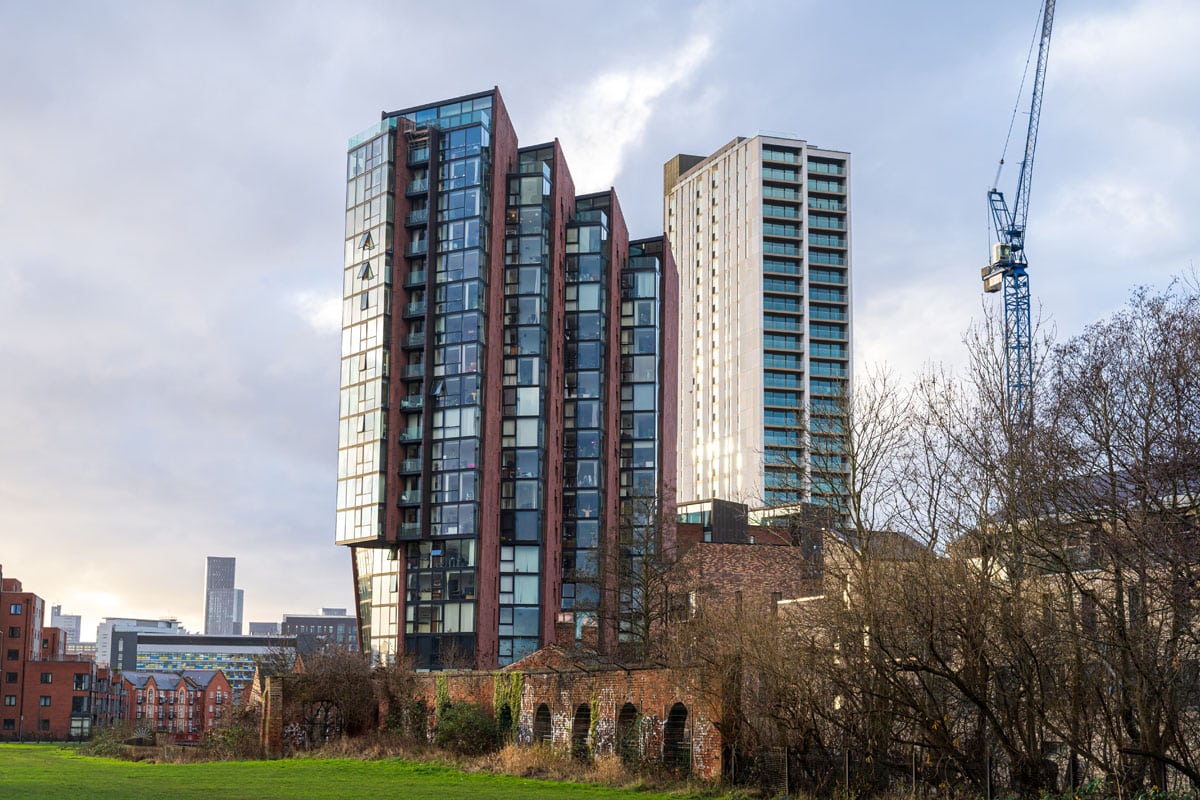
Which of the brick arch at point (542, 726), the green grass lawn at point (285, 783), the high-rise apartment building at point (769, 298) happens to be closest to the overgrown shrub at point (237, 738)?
the green grass lawn at point (285, 783)

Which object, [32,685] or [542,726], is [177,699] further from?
[542,726]

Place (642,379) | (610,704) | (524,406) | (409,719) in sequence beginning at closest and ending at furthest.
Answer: (610,704) < (409,719) < (524,406) < (642,379)

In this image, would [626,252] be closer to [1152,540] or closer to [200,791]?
[200,791]

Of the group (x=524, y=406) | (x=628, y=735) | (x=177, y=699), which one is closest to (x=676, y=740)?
(x=628, y=735)

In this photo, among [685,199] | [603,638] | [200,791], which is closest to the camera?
[200,791]

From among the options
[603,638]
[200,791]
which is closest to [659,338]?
[603,638]

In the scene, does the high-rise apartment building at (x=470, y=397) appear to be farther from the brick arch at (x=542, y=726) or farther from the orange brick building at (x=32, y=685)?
the orange brick building at (x=32, y=685)

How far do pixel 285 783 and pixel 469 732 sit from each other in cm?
1008

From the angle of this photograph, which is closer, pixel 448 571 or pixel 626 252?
pixel 448 571

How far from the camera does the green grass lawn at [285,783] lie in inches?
1233

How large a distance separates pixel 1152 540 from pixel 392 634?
220 ft

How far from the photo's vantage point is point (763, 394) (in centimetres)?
14088

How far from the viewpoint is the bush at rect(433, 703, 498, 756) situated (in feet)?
148

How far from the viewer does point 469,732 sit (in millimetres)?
45250
